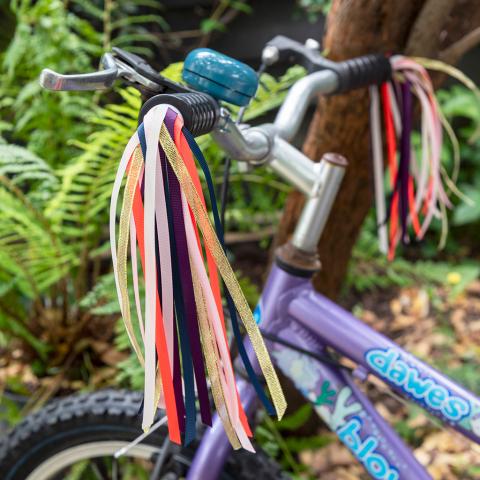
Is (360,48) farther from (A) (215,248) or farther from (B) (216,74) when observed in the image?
(A) (215,248)

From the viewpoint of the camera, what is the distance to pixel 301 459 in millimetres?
1413

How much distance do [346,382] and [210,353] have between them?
1.12ft

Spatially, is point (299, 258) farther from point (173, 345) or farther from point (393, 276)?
point (393, 276)

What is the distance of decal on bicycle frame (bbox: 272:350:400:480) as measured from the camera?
764 mm

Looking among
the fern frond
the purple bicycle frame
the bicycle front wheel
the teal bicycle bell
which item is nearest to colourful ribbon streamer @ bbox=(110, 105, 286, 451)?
the teal bicycle bell

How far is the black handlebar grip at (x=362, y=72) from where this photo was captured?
822mm

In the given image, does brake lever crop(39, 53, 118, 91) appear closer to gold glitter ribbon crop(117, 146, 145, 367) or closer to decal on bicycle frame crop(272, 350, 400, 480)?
gold glitter ribbon crop(117, 146, 145, 367)

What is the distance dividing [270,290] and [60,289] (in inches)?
29.3

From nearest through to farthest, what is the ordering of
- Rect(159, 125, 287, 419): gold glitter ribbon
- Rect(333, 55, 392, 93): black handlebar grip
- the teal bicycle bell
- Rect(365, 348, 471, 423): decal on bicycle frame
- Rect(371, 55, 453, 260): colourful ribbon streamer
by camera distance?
1. Rect(159, 125, 287, 419): gold glitter ribbon
2. the teal bicycle bell
3. Rect(365, 348, 471, 423): decal on bicycle frame
4. Rect(333, 55, 392, 93): black handlebar grip
5. Rect(371, 55, 453, 260): colourful ribbon streamer

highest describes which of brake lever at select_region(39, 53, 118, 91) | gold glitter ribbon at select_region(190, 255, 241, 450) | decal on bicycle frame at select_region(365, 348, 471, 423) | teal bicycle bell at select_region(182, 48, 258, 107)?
→ teal bicycle bell at select_region(182, 48, 258, 107)

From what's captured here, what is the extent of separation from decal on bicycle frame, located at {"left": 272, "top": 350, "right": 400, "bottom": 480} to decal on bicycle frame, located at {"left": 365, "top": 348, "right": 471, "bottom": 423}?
0.07 meters

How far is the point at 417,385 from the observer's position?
2.38 feet

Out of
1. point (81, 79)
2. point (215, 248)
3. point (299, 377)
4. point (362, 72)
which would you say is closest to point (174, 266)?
point (215, 248)

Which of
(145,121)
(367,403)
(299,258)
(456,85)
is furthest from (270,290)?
(456,85)
